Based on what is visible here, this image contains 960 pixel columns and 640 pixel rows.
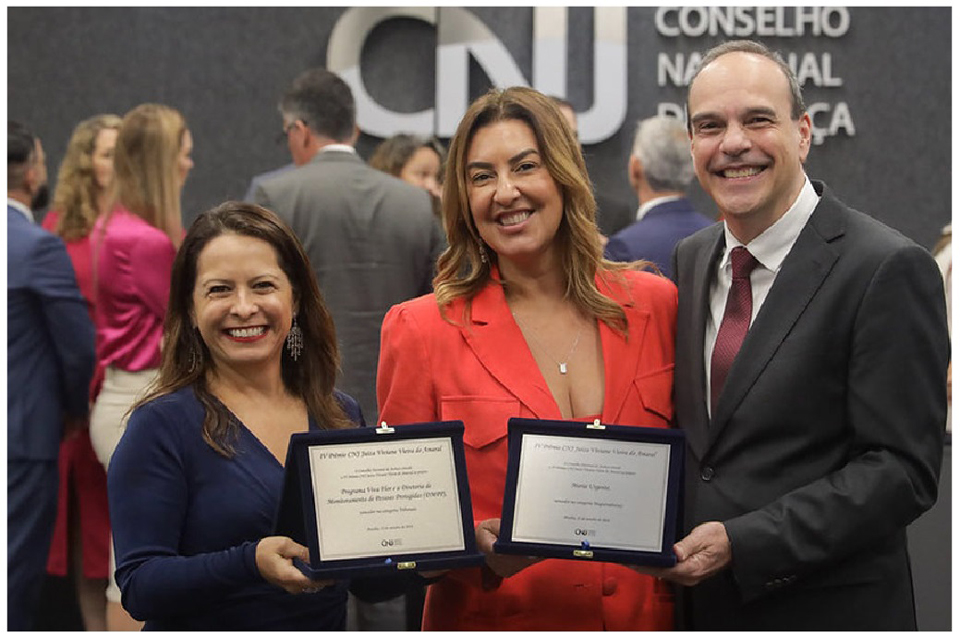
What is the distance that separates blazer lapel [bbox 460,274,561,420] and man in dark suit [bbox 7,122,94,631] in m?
2.18

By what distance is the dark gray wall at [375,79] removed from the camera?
5.86m

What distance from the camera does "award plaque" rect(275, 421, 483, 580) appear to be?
190 centimetres

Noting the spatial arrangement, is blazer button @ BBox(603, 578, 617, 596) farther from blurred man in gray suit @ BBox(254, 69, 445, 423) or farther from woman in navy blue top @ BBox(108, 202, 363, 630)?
blurred man in gray suit @ BBox(254, 69, 445, 423)

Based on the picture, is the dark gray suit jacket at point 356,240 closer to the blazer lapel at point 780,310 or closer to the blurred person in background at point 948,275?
the blurred person in background at point 948,275

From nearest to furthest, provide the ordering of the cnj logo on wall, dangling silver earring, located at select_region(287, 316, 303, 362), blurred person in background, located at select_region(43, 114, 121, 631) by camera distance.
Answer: dangling silver earring, located at select_region(287, 316, 303, 362), blurred person in background, located at select_region(43, 114, 121, 631), the cnj logo on wall

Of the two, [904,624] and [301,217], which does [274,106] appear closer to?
[301,217]

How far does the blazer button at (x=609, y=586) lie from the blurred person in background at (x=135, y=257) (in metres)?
2.37

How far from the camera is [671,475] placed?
193 centimetres

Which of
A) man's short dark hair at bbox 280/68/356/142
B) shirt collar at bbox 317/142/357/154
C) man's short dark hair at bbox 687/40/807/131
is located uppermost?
man's short dark hair at bbox 280/68/356/142

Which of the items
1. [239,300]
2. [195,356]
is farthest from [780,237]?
[195,356]

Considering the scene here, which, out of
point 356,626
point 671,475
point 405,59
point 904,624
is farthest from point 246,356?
point 405,59

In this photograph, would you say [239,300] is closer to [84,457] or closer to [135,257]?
[135,257]

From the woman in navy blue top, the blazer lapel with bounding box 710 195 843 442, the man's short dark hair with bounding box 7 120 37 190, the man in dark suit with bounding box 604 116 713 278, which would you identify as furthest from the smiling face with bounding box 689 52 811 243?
the man's short dark hair with bounding box 7 120 37 190

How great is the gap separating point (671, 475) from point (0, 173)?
9.71ft
